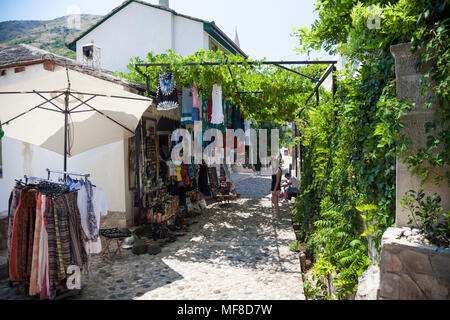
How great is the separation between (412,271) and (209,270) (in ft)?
10.7

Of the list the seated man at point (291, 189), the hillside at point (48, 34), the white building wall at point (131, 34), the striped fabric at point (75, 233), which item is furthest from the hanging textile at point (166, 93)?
the hillside at point (48, 34)

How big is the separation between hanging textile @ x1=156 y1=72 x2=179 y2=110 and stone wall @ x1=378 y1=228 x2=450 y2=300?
18.4ft

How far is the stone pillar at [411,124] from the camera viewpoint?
2344 mm

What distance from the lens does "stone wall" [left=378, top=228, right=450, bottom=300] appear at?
211 cm

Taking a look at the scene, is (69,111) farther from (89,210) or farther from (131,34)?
(131,34)

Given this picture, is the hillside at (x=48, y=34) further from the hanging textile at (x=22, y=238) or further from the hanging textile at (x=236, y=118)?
the hanging textile at (x=22, y=238)

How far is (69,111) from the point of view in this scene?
15.2ft

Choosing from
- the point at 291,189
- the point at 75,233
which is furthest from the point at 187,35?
the point at 75,233

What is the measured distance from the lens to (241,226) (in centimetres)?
771

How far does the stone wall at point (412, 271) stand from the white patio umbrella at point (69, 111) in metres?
4.10

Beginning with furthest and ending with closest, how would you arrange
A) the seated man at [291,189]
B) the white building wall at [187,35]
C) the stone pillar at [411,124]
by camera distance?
the white building wall at [187,35] → the seated man at [291,189] → the stone pillar at [411,124]

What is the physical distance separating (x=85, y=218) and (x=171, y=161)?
454cm

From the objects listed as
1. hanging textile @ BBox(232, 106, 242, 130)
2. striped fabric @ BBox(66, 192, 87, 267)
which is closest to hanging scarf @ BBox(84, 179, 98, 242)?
striped fabric @ BBox(66, 192, 87, 267)
